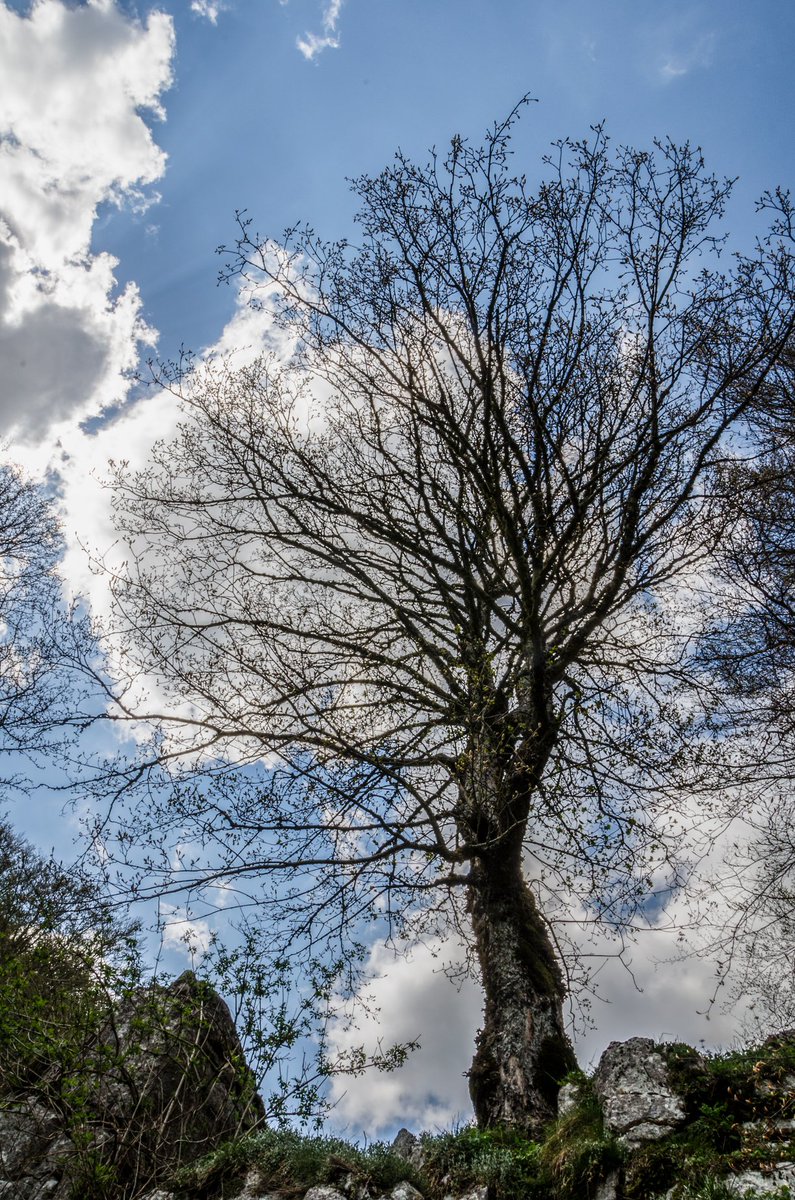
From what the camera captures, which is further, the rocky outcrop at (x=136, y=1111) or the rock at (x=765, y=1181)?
the rocky outcrop at (x=136, y=1111)

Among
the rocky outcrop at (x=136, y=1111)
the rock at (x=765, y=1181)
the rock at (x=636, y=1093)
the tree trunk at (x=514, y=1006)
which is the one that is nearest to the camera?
the rock at (x=765, y=1181)

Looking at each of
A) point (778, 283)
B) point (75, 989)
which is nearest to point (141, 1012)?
point (75, 989)

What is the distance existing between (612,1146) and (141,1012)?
330cm

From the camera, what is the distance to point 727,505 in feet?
27.7

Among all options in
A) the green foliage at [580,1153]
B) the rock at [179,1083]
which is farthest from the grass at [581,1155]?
the rock at [179,1083]

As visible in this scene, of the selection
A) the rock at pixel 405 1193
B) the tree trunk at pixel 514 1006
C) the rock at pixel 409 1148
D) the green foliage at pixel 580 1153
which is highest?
the tree trunk at pixel 514 1006

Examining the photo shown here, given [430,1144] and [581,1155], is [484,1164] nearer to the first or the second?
[430,1144]

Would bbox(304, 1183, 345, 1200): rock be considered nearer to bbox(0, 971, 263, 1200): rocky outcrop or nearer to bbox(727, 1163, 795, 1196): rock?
bbox(0, 971, 263, 1200): rocky outcrop

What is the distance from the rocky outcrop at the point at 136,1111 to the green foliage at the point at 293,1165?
0.59 ft

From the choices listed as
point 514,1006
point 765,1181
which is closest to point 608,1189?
point 765,1181

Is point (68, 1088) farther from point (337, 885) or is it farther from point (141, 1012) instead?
point (337, 885)

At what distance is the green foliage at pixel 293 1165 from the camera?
16.4ft

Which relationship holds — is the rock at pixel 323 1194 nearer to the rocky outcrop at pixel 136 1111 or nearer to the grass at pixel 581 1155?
the grass at pixel 581 1155

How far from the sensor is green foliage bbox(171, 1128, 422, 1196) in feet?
16.4
